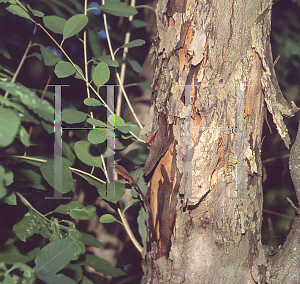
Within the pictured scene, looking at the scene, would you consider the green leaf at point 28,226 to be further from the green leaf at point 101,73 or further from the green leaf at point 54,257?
the green leaf at point 101,73

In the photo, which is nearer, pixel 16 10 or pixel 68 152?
pixel 16 10

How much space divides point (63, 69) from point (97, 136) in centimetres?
19

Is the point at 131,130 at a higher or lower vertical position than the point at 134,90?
lower

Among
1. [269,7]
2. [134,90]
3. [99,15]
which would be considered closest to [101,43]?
[99,15]

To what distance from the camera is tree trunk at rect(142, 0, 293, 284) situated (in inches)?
22.7

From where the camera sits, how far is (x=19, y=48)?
0.84 meters

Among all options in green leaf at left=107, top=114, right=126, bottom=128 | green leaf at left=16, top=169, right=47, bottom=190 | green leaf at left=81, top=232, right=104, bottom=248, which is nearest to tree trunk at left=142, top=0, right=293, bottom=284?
green leaf at left=107, top=114, right=126, bottom=128

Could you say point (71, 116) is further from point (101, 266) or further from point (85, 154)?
point (101, 266)

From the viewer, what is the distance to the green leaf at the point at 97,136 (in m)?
0.65

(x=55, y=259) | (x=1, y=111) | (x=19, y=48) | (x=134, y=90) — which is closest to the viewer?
(x=1, y=111)

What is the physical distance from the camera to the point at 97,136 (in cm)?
65

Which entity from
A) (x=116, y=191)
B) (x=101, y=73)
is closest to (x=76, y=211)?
(x=116, y=191)

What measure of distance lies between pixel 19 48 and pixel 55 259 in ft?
2.11

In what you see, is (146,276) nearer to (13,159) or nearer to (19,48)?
(13,159)
